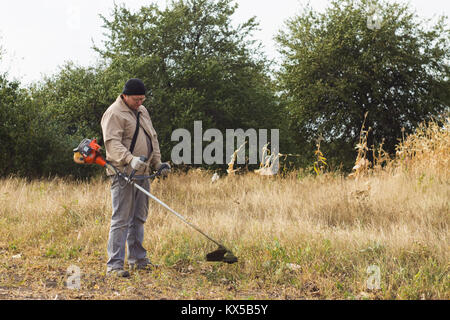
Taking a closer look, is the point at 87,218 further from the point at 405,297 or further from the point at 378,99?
the point at 378,99

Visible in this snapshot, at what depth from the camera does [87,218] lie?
22.8 feet

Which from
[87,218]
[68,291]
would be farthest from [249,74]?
[68,291]

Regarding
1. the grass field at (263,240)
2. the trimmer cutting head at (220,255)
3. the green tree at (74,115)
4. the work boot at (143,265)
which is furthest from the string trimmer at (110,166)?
the green tree at (74,115)

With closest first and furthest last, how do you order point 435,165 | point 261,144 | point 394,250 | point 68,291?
point 68,291, point 394,250, point 435,165, point 261,144

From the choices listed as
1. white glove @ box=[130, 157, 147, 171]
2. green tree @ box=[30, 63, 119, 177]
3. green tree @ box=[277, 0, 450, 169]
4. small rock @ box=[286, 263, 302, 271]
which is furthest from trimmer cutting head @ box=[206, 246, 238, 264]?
green tree @ box=[277, 0, 450, 169]

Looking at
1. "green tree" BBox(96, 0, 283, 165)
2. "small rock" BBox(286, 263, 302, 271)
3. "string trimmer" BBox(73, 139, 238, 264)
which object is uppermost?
"green tree" BBox(96, 0, 283, 165)

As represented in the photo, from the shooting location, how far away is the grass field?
426 centimetres

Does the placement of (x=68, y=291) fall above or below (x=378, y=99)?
below

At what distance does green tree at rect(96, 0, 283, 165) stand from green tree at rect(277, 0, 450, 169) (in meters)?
3.29

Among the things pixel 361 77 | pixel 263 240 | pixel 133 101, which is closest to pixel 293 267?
pixel 263 240

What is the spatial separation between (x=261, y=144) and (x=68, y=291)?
9.91 m

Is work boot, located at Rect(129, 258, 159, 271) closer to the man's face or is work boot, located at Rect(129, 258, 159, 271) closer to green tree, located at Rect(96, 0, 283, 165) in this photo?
the man's face

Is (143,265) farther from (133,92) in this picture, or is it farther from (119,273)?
(133,92)

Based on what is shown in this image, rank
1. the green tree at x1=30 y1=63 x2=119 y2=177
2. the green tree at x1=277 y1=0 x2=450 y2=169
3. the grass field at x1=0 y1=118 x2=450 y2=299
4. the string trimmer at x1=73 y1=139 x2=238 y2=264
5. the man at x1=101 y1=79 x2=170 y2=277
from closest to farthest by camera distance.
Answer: the grass field at x1=0 y1=118 x2=450 y2=299
the string trimmer at x1=73 y1=139 x2=238 y2=264
the man at x1=101 y1=79 x2=170 y2=277
the green tree at x1=30 y1=63 x2=119 y2=177
the green tree at x1=277 y1=0 x2=450 y2=169
